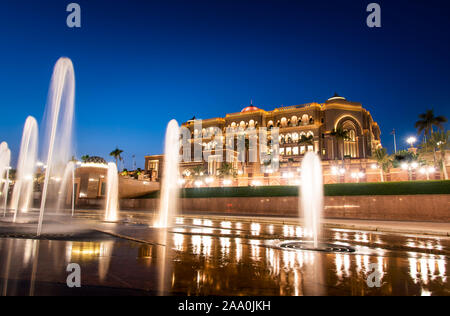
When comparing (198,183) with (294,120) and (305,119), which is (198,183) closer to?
(294,120)

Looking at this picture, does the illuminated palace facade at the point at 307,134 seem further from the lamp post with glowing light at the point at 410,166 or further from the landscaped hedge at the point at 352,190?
the landscaped hedge at the point at 352,190

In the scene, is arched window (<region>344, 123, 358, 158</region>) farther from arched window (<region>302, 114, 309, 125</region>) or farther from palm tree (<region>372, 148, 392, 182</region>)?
palm tree (<region>372, 148, 392, 182</region>)

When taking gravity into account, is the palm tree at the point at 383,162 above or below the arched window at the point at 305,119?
below

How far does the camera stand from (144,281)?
438cm

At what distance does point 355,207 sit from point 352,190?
1.81 meters

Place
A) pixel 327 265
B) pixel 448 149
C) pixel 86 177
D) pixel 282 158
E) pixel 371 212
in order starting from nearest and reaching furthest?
pixel 327 265 < pixel 371 212 < pixel 448 149 < pixel 86 177 < pixel 282 158

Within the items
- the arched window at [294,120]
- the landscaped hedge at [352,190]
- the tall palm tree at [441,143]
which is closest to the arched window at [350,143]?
the arched window at [294,120]

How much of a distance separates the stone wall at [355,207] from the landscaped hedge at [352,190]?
25.6 inches

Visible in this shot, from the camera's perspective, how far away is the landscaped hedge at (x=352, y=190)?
2355 cm

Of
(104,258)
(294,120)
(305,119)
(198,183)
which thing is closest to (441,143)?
(198,183)

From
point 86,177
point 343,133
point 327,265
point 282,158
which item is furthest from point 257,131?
point 327,265

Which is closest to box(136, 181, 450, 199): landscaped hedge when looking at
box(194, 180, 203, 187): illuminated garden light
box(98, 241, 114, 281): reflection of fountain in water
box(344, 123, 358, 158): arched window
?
box(194, 180, 203, 187): illuminated garden light

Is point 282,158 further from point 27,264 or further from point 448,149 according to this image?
point 27,264
